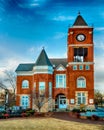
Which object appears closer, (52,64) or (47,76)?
(47,76)

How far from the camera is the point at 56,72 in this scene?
182ft

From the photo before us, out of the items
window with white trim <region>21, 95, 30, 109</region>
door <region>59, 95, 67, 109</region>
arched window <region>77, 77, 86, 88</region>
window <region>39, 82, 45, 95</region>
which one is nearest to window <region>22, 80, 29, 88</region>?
window with white trim <region>21, 95, 30, 109</region>

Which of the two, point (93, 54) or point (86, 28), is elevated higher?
point (86, 28)

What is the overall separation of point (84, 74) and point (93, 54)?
4.14 m

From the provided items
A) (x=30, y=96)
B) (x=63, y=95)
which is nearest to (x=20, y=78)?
(x=30, y=96)

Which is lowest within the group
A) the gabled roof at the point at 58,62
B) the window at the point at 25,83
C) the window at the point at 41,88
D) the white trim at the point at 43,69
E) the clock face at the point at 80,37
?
the window at the point at 41,88

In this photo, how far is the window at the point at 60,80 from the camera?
55.1 m

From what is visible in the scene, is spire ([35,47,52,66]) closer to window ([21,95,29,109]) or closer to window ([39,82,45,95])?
window ([39,82,45,95])

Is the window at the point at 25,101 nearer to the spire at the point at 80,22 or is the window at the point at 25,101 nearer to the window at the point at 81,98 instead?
the window at the point at 81,98

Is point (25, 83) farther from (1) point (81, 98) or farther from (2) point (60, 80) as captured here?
(1) point (81, 98)

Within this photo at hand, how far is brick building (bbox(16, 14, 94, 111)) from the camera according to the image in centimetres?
5378

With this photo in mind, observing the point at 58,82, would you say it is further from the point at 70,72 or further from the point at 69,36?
the point at 69,36

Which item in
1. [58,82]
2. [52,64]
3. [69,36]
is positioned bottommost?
[58,82]

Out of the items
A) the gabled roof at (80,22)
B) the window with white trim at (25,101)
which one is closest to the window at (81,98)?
the window with white trim at (25,101)
